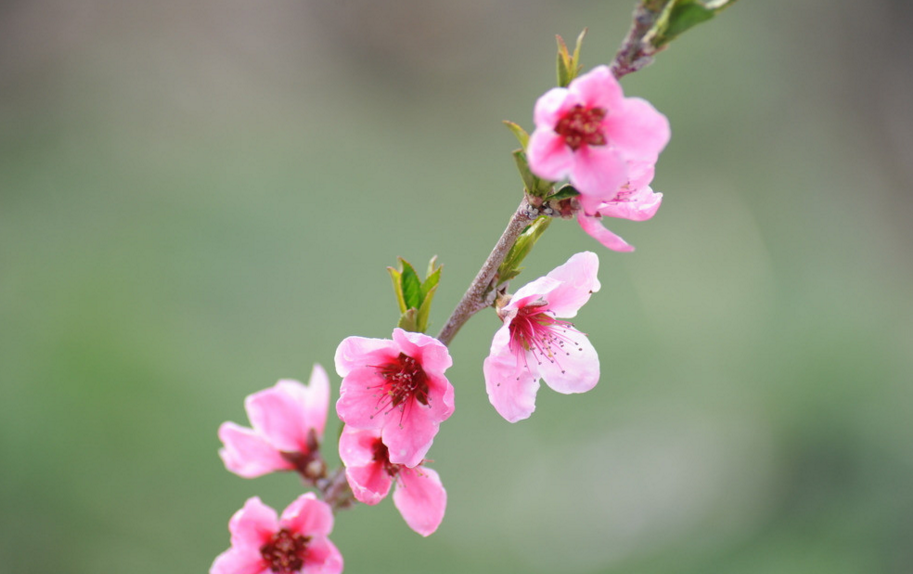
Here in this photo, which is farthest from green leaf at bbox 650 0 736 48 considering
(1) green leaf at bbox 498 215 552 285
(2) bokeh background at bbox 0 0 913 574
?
(2) bokeh background at bbox 0 0 913 574

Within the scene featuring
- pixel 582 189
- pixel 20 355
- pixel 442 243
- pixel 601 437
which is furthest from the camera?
pixel 442 243

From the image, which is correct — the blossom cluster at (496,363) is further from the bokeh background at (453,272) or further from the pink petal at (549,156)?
the bokeh background at (453,272)

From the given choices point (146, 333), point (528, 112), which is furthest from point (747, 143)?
point (146, 333)

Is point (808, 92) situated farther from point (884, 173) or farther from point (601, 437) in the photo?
point (601, 437)

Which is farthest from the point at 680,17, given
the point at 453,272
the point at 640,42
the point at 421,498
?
the point at 453,272

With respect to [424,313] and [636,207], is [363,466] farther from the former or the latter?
[636,207]

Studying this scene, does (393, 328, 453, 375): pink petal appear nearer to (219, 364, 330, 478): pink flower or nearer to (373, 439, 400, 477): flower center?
(373, 439, 400, 477): flower center

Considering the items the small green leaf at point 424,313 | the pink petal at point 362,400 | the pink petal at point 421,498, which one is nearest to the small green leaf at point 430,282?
the small green leaf at point 424,313
